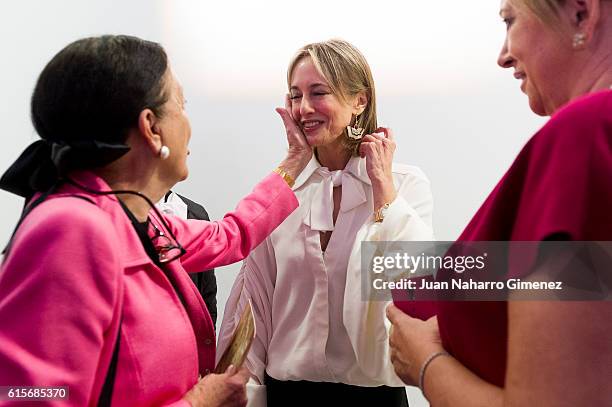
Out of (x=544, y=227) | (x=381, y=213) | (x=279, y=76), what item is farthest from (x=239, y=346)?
(x=279, y=76)

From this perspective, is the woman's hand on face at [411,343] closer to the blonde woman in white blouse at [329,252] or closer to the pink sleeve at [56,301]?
the pink sleeve at [56,301]

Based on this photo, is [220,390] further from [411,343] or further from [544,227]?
[544,227]

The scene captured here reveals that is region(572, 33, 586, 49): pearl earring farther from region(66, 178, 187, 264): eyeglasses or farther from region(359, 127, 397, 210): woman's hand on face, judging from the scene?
region(359, 127, 397, 210): woman's hand on face

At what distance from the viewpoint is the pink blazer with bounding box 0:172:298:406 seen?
85cm

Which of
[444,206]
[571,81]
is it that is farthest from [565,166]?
[444,206]

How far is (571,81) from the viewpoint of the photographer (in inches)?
32.3

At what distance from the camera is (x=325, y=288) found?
65.2 inches

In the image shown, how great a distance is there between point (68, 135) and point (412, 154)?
146 centimetres

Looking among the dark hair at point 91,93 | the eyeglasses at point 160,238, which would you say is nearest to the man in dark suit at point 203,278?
the eyeglasses at point 160,238

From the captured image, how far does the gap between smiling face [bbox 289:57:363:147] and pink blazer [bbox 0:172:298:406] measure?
78 cm

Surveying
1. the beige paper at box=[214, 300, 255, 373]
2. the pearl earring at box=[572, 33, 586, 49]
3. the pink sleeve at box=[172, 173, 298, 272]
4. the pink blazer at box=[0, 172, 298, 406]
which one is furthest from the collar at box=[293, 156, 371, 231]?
the pearl earring at box=[572, 33, 586, 49]

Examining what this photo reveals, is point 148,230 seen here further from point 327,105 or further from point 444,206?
point 444,206

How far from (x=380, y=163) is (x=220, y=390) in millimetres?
845

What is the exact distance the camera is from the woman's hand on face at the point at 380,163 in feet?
5.48
